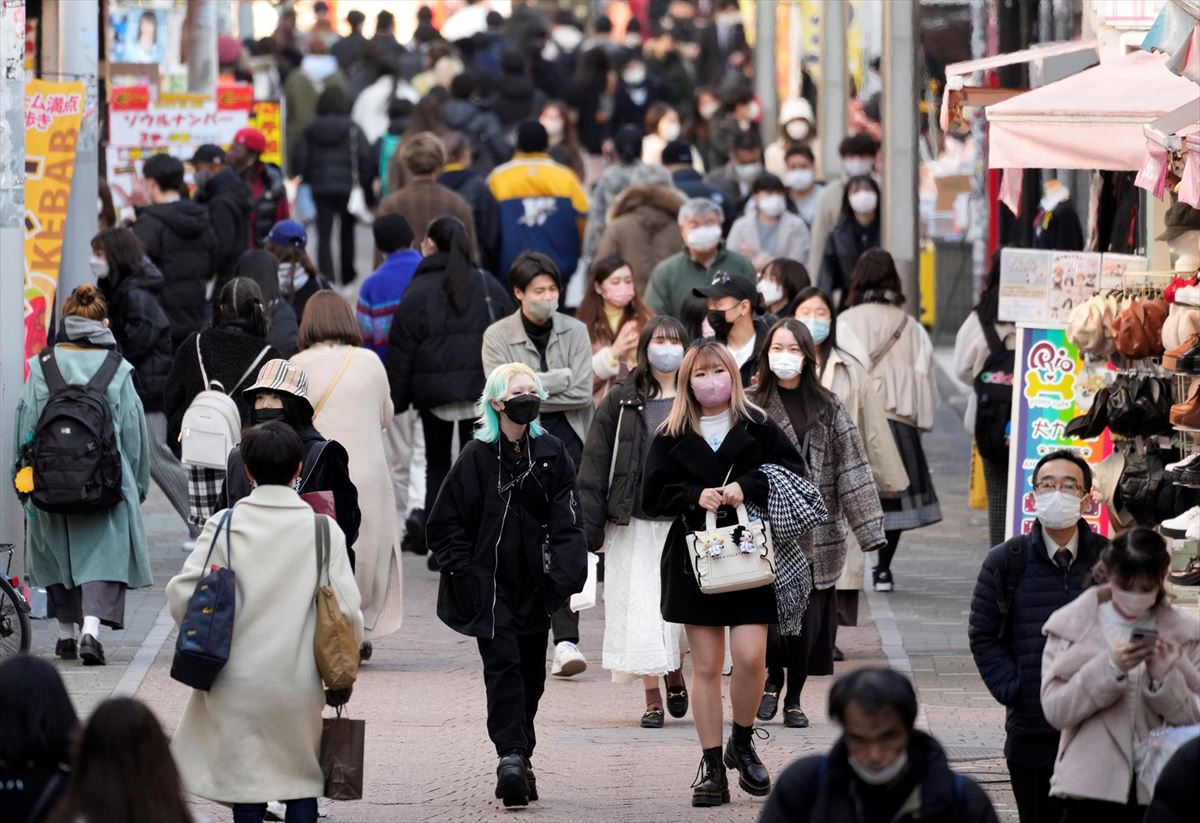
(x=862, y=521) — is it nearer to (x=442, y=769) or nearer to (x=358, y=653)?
(x=442, y=769)

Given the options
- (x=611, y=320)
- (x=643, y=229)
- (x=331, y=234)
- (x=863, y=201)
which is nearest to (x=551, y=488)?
(x=611, y=320)

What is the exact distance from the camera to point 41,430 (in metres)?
11.2

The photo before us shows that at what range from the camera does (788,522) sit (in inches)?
357

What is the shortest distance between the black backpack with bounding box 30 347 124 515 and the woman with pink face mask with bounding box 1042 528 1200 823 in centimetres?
549

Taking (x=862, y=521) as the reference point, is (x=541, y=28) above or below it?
above

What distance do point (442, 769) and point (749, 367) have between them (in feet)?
8.46

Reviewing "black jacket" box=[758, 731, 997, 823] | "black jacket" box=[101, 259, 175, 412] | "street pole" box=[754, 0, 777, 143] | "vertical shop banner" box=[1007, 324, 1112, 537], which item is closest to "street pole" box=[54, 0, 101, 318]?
"black jacket" box=[101, 259, 175, 412]

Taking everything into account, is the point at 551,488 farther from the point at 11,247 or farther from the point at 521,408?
the point at 11,247

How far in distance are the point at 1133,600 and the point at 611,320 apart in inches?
250

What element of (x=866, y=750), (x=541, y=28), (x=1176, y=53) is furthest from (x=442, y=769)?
(x=541, y=28)

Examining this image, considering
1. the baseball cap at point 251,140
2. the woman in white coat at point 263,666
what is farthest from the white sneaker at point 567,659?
the baseball cap at point 251,140

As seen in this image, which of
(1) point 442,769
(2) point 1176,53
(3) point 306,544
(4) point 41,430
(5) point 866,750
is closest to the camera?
(5) point 866,750

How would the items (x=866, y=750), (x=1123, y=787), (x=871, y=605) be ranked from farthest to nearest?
(x=871, y=605) < (x=1123, y=787) < (x=866, y=750)

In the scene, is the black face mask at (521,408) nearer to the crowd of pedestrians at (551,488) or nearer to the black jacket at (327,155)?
the crowd of pedestrians at (551,488)
